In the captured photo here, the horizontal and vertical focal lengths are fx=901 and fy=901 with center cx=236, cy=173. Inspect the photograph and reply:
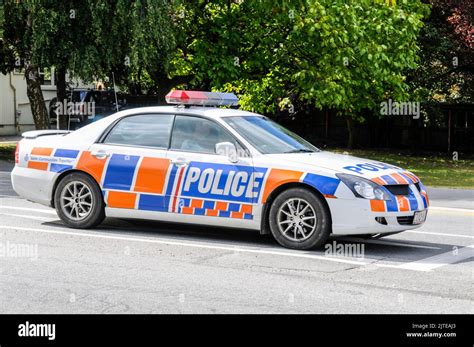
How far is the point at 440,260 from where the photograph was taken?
368 inches

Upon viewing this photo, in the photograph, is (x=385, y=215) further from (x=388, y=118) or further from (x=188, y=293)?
(x=388, y=118)

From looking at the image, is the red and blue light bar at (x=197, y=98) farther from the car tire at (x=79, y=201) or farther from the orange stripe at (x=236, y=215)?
the orange stripe at (x=236, y=215)

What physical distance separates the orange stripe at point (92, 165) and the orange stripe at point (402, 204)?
3.47 metres

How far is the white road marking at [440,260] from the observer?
8.88 metres

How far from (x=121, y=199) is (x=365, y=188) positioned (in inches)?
115

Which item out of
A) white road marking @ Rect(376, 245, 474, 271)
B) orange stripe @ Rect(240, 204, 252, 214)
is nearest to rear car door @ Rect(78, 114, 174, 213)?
orange stripe @ Rect(240, 204, 252, 214)

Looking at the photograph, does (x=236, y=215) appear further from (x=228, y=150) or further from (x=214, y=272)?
(x=214, y=272)

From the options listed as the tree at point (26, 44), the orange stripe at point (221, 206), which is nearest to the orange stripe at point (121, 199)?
the orange stripe at point (221, 206)

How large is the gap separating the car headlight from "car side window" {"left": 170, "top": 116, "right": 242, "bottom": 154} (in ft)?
4.57

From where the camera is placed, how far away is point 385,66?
73.5 ft

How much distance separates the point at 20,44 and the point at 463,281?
16843 mm

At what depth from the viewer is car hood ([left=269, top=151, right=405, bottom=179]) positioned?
954 cm

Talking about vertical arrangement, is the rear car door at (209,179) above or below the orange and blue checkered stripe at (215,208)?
above
